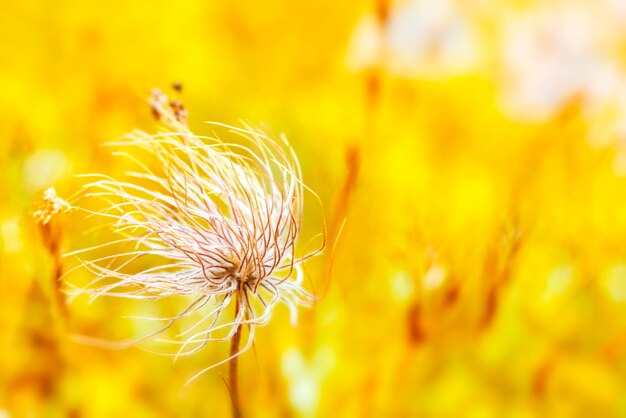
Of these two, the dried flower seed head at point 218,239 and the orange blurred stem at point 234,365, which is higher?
the dried flower seed head at point 218,239

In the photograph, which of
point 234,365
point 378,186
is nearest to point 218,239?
point 234,365

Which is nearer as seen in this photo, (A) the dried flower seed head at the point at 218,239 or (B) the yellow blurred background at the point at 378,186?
(A) the dried flower seed head at the point at 218,239

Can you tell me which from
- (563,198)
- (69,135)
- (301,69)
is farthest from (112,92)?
(563,198)

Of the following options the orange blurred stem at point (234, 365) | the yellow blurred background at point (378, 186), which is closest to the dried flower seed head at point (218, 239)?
the orange blurred stem at point (234, 365)

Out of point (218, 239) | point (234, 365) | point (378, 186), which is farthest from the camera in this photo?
point (378, 186)

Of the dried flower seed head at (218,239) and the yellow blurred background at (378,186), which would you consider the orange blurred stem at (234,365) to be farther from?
the yellow blurred background at (378,186)

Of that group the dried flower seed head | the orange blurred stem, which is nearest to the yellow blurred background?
the dried flower seed head

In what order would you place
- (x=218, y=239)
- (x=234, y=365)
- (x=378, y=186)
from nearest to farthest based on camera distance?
(x=234, y=365)
(x=218, y=239)
(x=378, y=186)

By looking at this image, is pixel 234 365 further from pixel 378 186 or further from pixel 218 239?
pixel 378 186
